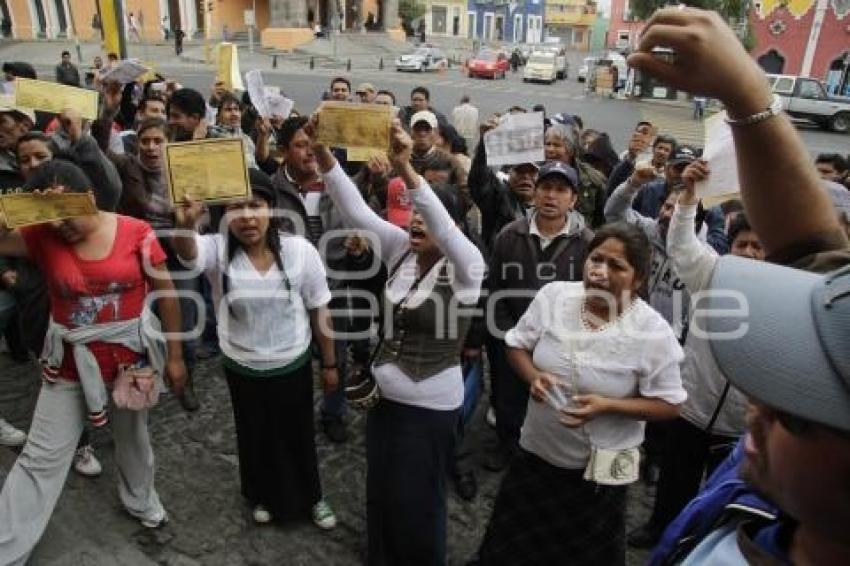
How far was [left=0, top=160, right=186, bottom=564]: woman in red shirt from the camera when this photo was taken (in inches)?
112

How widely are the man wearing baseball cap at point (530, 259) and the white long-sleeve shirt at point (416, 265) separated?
3.30 feet

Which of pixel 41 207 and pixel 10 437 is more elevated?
pixel 41 207

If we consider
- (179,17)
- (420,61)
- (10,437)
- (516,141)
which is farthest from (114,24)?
(179,17)

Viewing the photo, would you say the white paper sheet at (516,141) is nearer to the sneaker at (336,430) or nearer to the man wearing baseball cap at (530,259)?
the man wearing baseball cap at (530,259)

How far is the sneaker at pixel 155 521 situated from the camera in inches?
129

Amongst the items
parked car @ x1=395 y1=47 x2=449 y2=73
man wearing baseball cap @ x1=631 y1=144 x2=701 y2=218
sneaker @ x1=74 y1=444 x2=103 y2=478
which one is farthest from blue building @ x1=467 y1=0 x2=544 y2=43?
sneaker @ x1=74 y1=444 x2=103 y2=478

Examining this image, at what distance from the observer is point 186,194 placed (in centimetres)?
269

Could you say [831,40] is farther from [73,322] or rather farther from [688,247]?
[73,322]

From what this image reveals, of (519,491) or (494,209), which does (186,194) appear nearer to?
(519,491)

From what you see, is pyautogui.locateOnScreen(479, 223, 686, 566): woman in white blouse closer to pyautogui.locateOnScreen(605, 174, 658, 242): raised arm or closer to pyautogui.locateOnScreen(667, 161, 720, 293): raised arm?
pyautogui.locateOnScreen(667, 161, 720, 293): raised arm

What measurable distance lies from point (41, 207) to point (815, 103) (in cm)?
2638

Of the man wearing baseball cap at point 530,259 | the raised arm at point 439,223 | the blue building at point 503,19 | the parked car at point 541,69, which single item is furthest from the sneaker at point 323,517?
the blue building at point 503,19

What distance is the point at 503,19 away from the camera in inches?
2918

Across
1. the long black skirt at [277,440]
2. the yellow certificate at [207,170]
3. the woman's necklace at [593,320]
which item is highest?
the yellow certificate at [207,170]
